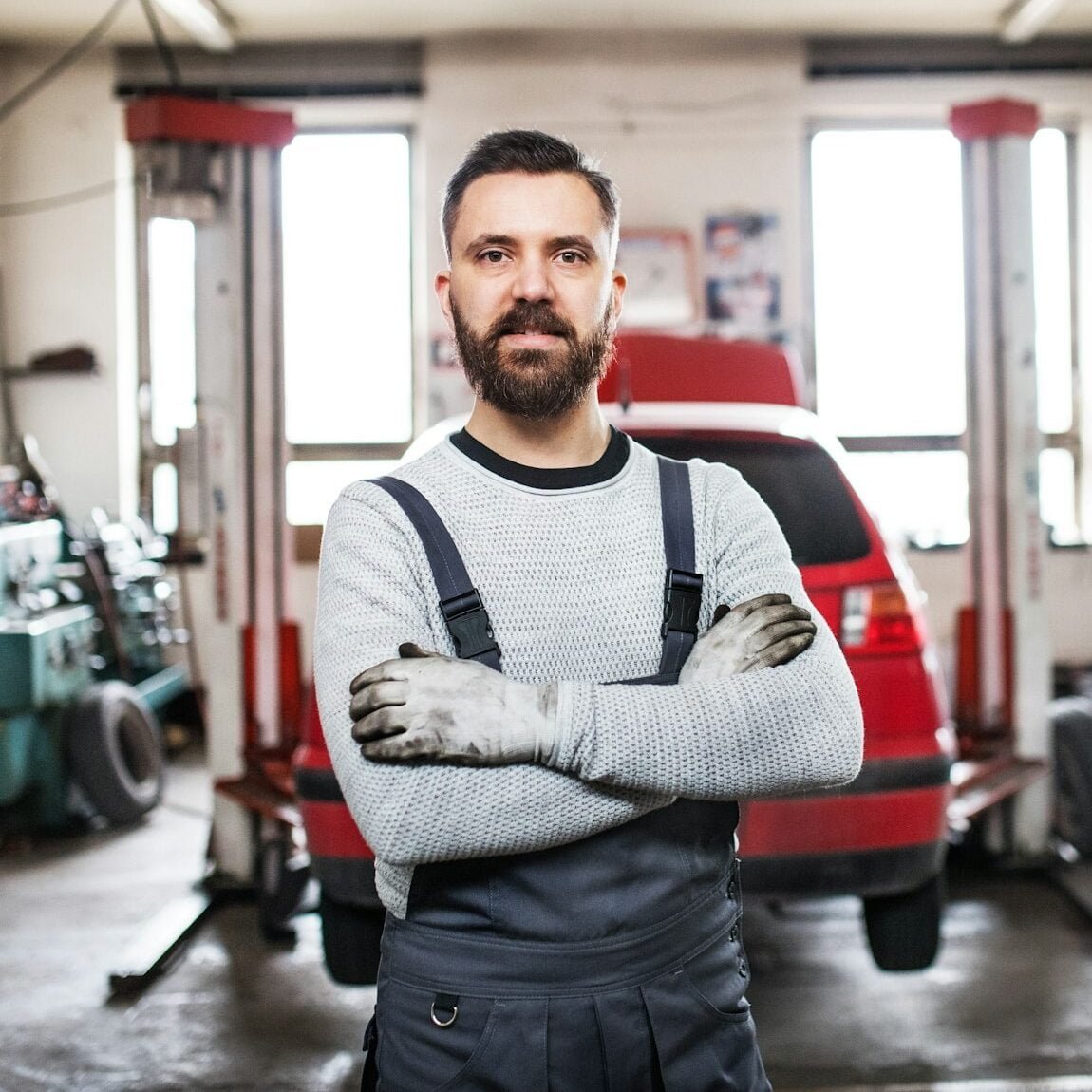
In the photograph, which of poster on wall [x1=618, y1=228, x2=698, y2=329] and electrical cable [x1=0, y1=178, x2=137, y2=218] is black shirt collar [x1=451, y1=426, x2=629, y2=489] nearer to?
poster on wall [x1=618, y1=228, x2=698, y2=329]

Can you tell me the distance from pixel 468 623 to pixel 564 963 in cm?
38

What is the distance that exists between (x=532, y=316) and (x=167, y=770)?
5.53 meters

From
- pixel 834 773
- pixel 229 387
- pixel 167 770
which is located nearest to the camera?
pixel 834 773

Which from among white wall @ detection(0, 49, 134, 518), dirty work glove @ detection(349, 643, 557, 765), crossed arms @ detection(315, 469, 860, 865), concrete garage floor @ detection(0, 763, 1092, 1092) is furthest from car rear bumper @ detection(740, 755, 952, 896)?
white wall @ detection(0, 49, 134, 518)

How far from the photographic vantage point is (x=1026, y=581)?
4.17 m

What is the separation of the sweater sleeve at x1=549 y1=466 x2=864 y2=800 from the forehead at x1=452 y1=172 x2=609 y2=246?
0.36 m

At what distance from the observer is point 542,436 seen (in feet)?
4.79

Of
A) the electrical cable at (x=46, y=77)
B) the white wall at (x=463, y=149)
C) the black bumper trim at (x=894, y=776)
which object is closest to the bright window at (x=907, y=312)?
the white wall at (x=463, y=149)

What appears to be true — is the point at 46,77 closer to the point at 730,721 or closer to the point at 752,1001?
the point at 752,1001

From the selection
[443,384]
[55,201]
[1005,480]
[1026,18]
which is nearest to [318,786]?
[1005,480]

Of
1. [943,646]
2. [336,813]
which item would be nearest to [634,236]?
[943,646]

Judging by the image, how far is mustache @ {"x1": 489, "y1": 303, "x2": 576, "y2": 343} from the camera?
1412 mm

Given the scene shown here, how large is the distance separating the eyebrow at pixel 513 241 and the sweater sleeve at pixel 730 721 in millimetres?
329

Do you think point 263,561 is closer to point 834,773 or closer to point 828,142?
point 834,773
